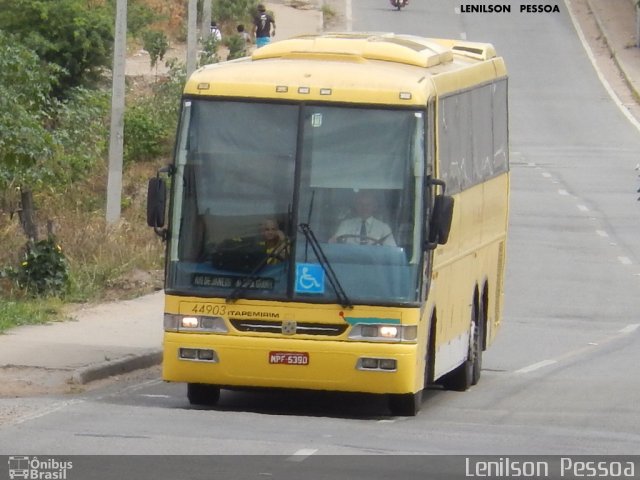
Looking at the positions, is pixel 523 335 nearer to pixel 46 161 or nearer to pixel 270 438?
pixel 46 161

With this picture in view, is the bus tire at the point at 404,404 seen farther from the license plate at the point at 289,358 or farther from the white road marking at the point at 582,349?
the white road marking at the point at 582,349

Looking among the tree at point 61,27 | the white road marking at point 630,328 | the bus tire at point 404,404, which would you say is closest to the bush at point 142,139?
the tree at point 61,27

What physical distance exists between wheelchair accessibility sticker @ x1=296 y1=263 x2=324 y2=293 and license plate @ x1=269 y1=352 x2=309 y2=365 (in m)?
0.51

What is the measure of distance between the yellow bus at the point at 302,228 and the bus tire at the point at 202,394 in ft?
2.05

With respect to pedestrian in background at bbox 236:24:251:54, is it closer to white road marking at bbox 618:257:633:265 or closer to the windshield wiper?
white road marking at bbox 618:257:633:265

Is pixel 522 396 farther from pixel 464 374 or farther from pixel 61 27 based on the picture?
pixel 61 27

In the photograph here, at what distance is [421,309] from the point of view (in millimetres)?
13648

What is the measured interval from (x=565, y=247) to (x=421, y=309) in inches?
771

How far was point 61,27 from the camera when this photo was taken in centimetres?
4281

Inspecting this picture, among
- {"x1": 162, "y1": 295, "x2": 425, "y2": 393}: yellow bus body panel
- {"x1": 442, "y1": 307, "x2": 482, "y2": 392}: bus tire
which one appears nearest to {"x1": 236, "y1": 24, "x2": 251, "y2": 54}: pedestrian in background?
{"x1": 442, "y1": 307, "x2": 482, "y2": 392}: bus tire

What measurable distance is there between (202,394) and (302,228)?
1.97m

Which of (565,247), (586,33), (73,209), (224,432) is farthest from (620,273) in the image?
(586,33)

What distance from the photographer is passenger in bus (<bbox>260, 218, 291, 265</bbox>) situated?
1350 cm

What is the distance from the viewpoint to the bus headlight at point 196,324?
534 inches
